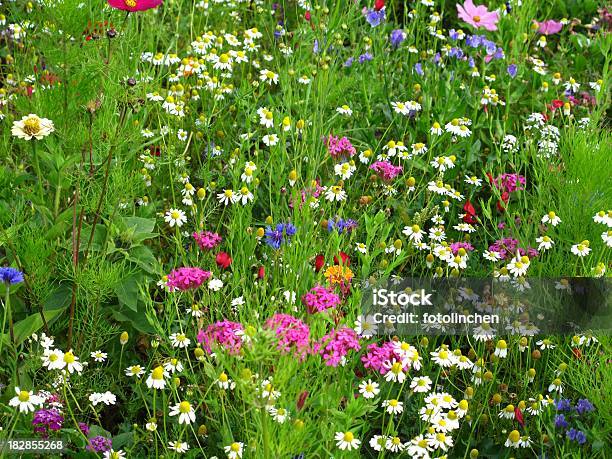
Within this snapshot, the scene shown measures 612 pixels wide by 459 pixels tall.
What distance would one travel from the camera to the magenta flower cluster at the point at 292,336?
169cm

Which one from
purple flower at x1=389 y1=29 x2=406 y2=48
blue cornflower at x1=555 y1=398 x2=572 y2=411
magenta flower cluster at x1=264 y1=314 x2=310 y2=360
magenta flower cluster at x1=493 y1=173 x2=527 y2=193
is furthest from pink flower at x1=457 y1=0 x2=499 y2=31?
magenta flower cluster at x1=264 y1=314 x2=310 y2=360

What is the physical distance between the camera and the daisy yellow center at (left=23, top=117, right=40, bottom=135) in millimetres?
2146

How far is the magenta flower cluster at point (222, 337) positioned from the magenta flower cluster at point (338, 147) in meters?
0.88

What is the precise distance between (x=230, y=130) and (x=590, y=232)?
4.32 ft

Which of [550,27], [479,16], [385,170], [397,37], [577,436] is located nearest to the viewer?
[577,436]

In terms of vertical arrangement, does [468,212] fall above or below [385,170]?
below

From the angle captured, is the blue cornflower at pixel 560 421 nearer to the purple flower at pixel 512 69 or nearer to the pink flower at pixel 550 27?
the purple flower at pixel 512 69

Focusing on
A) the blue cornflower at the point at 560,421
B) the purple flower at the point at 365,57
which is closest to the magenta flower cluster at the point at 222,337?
the blue cornflower at the point at 560,421

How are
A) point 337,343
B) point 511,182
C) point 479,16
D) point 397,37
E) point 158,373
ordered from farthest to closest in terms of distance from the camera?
point 479,16, point 397,37, point 511,182, point 158,373, point 337,343

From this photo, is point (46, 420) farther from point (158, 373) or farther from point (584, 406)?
point (584, 406)

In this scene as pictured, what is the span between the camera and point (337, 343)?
1869 millimetres

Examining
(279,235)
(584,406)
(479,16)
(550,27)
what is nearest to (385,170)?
(279,235)

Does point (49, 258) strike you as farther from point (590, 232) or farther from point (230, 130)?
point (590, 232)

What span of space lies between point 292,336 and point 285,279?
17.0 inches
